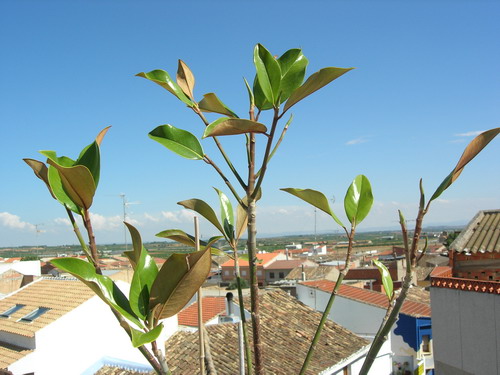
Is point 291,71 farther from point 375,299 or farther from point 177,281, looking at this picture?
point 375,299

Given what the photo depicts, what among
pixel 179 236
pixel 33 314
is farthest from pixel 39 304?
pixel 179 236

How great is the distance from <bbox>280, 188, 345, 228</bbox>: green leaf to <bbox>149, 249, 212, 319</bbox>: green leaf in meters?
0.28

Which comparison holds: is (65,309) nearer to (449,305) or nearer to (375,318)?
(449,305)

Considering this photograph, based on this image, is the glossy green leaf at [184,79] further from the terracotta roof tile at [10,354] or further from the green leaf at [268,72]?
the terracotta roof tile at [10,354]

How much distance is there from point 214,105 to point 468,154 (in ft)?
1.68

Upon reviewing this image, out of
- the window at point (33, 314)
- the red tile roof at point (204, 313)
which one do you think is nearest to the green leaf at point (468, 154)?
the window at point (33, 314)

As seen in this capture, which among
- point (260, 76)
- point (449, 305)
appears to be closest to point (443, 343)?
point (449, 305)

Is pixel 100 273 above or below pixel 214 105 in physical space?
below

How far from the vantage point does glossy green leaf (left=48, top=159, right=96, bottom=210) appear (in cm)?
87

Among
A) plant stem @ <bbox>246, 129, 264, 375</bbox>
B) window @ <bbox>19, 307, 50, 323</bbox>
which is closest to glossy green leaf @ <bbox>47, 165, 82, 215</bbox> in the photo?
plant stem @ <bbox>246, 129, 264, 375</bbox>

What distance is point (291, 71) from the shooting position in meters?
0.98

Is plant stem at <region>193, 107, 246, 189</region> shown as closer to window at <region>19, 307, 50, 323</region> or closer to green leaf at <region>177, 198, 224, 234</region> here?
green leaf at <region>177, 198, 224, 234</region>

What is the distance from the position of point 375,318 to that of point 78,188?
579 inches

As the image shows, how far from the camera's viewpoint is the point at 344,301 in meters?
15.4
